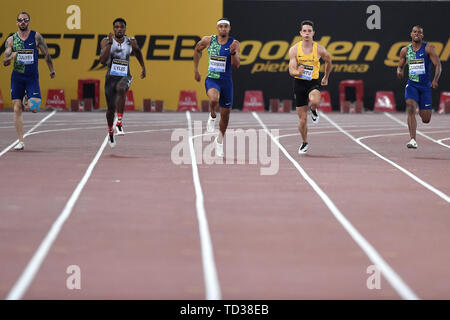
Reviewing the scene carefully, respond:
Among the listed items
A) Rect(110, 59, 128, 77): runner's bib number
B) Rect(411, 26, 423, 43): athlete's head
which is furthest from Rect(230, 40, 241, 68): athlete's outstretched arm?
Rect(411, 26, 423, 43): athlete's head

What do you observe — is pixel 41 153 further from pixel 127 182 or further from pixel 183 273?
pixel 183 273

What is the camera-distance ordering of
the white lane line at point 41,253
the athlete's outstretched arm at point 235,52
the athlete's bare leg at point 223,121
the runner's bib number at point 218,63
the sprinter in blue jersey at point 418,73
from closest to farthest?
the white lane line at point 41,253 → the athlete's outstretched arm at point 235,52 → the runner's bib number at point 218,63 → the athlete's bare leg at point 223,121 → the sprinter in blue jersey at point 418,73

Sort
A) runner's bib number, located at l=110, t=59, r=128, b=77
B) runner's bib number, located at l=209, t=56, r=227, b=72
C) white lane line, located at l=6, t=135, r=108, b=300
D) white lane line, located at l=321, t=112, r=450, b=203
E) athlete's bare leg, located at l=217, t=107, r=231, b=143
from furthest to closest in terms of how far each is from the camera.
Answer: runner's bib number, located at l=110, t=59, r=128, b=77 → athlete's bare leg, located at l=217, t=107, r=231, b=143 → runner's bib number, located at l=209, t=56, r=227, b=72 → white lane line, located at l=321, t=112, r=450, b=203 → white lane line, located at l=6, t=135, r=108, b=300

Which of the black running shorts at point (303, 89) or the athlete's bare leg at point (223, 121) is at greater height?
the black running shorts at point (303, 89)

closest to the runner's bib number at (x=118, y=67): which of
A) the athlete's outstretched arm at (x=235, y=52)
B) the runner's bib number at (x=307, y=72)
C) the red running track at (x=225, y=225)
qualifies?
the red running track at (x=225, y=225)

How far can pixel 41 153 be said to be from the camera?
1565 centimetres

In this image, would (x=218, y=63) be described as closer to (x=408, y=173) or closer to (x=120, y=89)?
(x=120, y=89)

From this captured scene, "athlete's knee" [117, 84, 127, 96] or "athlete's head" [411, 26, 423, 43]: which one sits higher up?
"athlete's head" [411, 26, 423, 43]

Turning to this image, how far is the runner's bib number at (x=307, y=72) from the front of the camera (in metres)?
15.6

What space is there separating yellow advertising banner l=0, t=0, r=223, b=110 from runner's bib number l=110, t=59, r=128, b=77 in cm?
1344

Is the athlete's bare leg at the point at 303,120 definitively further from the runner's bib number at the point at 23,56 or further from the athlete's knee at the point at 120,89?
the runner's bib number at the point at 23,56

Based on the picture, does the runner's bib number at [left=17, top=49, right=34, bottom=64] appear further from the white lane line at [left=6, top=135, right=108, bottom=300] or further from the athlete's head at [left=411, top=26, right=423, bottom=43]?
the athlete's head at [left=411, top=26, right=423, bottom=43]

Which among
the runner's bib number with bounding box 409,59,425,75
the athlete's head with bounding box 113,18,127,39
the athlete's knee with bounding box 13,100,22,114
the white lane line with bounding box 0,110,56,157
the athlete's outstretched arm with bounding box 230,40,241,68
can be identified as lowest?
the white lane line with bounding box 0,110,56,157

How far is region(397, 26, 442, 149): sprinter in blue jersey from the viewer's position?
55.9ft
